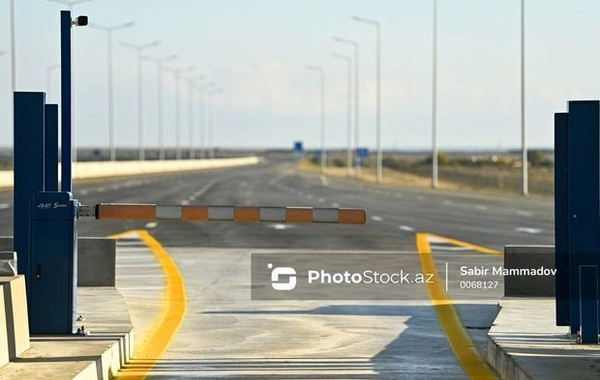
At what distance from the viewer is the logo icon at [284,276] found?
64.5 ft

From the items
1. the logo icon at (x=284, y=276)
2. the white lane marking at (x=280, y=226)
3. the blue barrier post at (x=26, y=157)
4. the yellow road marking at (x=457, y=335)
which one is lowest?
the yellow road marking at (x=457, y=335)

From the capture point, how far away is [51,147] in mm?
13266

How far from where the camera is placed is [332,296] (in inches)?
727

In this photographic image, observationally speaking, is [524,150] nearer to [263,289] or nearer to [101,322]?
[263,289]

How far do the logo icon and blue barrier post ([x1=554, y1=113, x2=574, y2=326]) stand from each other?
22.5 feet

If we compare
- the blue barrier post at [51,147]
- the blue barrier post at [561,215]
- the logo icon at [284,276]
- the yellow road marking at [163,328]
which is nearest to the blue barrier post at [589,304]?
the blue barrier post at [561,215]

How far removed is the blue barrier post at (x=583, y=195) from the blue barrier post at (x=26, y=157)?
15.0 feet

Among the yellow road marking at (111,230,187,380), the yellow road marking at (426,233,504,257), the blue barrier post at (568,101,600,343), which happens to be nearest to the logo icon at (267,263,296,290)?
the yellow road marking at (111,230,187,380)

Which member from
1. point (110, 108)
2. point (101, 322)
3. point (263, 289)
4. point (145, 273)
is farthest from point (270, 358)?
point (110, 108)

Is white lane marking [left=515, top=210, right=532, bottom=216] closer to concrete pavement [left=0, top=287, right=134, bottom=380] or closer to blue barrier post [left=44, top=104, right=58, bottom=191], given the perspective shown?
concrete pavement [left=0, top=287, right=134, bottom=380]

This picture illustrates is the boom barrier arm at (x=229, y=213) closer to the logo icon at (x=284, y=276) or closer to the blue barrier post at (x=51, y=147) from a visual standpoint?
the blue barrier post at (x=51, y=147)

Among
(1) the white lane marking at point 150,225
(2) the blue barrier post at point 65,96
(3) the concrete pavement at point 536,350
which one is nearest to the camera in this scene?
(3) the concrete pavement at point 536,350

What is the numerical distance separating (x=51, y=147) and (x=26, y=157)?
0.31 metres

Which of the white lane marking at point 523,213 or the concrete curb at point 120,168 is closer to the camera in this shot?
the white lane marking at point 523,213
